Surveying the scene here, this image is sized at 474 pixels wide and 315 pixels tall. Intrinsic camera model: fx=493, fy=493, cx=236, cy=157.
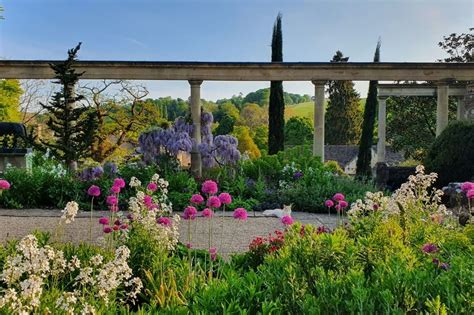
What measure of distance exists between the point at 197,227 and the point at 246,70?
21.9 ft

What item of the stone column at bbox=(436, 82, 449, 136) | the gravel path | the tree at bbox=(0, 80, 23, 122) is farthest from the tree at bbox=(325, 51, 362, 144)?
the gravel path

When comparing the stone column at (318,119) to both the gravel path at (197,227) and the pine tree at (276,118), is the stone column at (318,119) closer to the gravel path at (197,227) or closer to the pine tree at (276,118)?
the pine tree at (276,118)

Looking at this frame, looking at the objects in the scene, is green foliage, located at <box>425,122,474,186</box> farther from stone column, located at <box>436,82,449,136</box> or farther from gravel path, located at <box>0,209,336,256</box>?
gravel path, located at <box>0,209,336,256</box>

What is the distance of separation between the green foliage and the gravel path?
489 centimetres

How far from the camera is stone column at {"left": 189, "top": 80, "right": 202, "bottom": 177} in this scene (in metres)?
9.70

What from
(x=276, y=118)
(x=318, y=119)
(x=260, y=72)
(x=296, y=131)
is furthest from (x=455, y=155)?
(x=296, y=131)

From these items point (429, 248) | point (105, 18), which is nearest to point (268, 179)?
point (105, 18)

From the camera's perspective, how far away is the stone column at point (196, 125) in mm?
9695

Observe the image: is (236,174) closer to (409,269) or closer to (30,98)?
(409,269)

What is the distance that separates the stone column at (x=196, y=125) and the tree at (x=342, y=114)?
24.4 m

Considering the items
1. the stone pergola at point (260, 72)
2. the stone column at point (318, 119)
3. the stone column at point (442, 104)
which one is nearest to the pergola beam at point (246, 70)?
the stone pergola at point (260, 72)

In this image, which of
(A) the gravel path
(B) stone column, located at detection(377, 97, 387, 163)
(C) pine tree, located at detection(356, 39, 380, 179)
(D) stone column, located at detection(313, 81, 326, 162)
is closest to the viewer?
(A) the gravel path

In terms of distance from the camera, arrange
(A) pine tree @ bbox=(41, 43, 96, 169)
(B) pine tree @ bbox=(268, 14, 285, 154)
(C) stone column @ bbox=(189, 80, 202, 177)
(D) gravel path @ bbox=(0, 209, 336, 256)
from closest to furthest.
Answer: (D) gravel path @ bbox=(0, 209, 336, 256) < (A) pine tree @ bbox=(41, 43, 96, 169) < (C) stone column @ bbox=(189, 80, 202, 177) < (B) pine tree @ bbox=(268, 14, 285, 154)

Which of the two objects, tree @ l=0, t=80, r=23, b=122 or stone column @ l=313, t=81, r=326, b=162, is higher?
tree @ l=0, t=80, r=23, b=122
